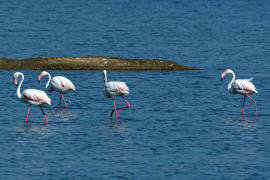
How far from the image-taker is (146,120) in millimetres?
22922

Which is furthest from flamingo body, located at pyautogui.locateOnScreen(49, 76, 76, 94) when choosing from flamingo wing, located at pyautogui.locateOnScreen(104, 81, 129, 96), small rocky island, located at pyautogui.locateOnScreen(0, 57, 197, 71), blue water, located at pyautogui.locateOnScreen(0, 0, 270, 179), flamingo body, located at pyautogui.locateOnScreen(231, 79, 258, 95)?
small rocky island, located at pyautogui.locateOnScreen(0, 57, 197, 71)

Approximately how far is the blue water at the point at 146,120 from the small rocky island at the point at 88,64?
0.88 m

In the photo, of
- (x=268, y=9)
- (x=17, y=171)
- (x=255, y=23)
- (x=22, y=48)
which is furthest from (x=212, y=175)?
(x=268, y=9)

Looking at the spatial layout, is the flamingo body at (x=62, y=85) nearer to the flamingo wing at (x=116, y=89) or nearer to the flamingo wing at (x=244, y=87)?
the flamingo wing at (x=116, y=89)

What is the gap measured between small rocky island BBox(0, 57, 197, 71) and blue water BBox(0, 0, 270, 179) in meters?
0.88

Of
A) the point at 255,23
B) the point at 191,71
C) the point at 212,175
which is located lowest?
the point at 212,175

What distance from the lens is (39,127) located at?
21.5m

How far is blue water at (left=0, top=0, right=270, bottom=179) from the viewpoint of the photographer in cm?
1731

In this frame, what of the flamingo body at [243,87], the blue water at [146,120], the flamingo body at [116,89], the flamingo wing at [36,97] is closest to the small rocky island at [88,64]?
the blue water at [146,120]

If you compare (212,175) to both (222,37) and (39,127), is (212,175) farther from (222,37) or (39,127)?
(222,37)

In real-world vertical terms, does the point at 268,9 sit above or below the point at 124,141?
above

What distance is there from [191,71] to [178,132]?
48.3 ft

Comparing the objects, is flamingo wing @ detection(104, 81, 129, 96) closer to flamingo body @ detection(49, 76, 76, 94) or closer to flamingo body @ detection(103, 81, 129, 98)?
flamingo body @ detection(103, 81, 129, 98)

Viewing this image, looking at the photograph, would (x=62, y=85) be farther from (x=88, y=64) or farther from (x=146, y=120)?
(x=88, y=64)
